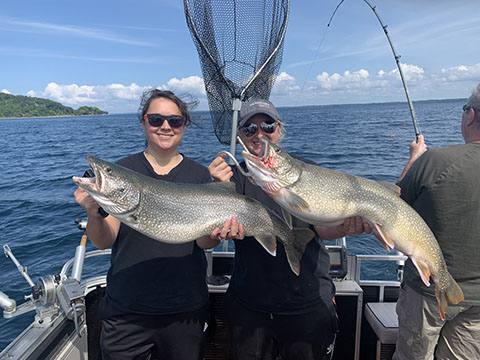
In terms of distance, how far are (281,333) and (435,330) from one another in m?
1.39

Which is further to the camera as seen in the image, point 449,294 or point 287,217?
point 287,217

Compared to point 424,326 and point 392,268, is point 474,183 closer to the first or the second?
point 424,326

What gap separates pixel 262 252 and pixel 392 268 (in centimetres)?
830

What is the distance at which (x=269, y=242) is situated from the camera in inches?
109

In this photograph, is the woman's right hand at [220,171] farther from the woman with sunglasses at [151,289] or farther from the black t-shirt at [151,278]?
the black t-shirt at [151,278]

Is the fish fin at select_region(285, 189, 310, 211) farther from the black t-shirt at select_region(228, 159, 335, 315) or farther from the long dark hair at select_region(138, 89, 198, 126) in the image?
the long dark hair at select_region(138, 89, 198, 126)

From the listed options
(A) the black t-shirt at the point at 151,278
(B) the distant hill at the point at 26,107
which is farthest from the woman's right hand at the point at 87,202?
(B) the distant hill at the point at 26,107

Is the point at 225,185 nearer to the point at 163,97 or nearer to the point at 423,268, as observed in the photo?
the point at 163,97

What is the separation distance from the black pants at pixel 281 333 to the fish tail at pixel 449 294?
861 mm

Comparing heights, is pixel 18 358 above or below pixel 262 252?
below

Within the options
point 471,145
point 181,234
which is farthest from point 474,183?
point 181,234

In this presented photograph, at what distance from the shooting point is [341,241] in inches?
173

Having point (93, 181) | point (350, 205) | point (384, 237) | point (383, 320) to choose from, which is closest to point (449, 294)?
point (384, 237)

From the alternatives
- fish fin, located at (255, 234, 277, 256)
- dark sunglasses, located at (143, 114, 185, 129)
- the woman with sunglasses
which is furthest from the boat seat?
dark sunglasses, located at (143, 114, 185, 129)
